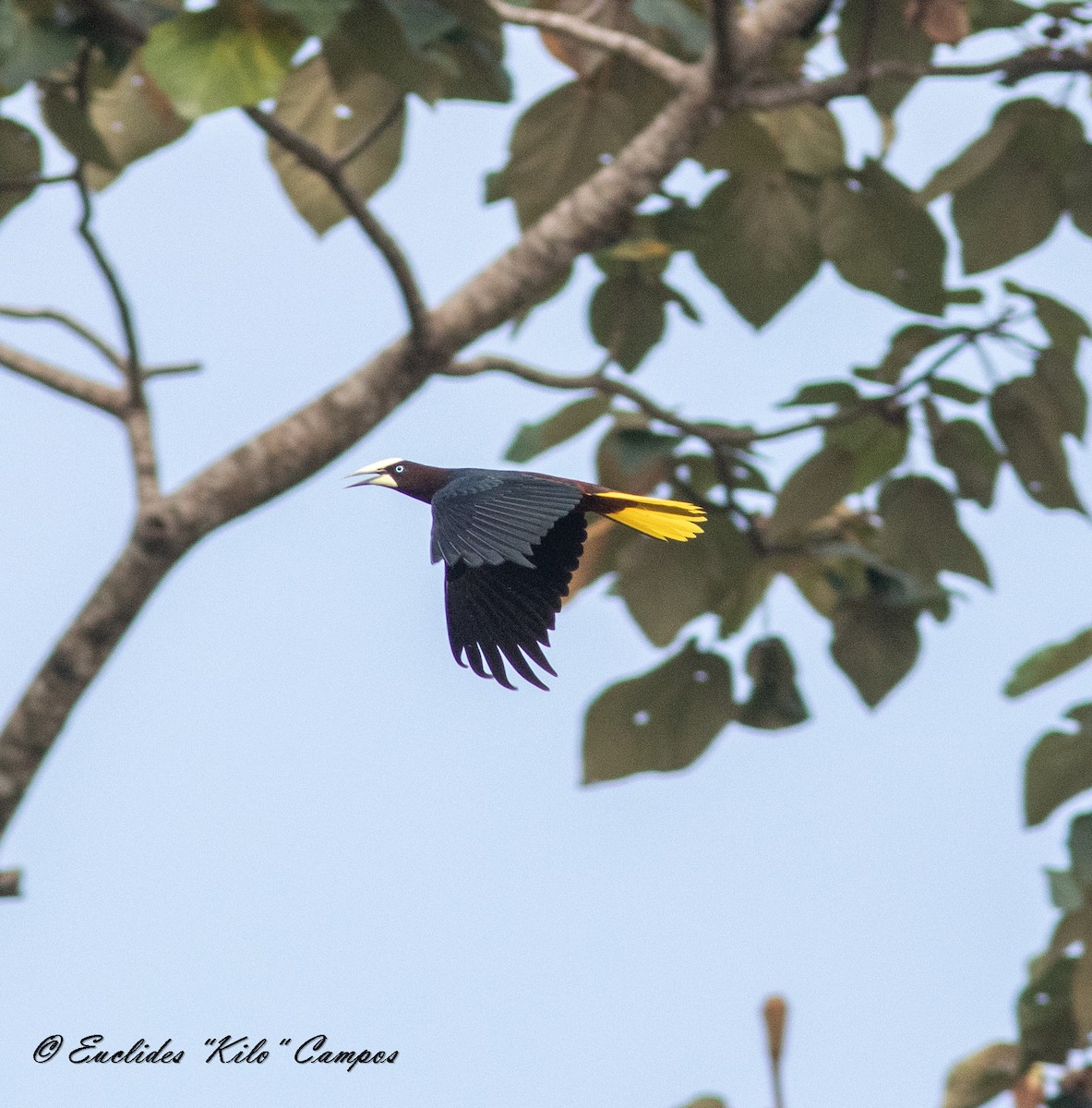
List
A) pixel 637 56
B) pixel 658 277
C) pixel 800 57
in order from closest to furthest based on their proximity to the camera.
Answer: pixel 637 56
pixel 658 277
pixel 800 57

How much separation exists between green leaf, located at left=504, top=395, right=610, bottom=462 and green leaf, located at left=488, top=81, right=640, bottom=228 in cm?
59

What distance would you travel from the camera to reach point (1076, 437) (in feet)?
12.5

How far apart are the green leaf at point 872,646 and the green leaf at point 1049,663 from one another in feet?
2.73

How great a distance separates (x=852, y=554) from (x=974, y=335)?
0.59 meters

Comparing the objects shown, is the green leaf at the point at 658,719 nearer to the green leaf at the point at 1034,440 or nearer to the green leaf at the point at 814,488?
the green leaf at the point at 814,488

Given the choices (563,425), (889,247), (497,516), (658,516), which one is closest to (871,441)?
(889,247)

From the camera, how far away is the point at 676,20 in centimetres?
346

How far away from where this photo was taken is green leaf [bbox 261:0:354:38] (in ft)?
8.95

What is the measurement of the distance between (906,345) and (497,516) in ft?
8.40

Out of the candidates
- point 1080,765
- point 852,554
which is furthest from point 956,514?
point 1080,765

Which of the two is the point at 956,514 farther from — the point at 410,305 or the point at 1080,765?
the point at 410,305

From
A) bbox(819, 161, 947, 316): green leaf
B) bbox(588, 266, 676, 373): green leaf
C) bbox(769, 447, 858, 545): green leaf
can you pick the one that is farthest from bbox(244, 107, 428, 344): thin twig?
bbox(819, 161, 947, 316): green leaf

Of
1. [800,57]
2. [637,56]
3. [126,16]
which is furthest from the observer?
[800,57]

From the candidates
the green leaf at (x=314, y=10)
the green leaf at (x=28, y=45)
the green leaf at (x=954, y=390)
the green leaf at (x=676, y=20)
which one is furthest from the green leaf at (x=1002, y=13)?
the green leaf at (x=28, y=45)
